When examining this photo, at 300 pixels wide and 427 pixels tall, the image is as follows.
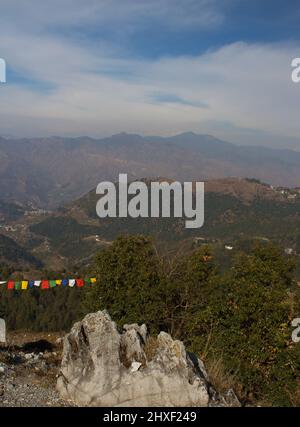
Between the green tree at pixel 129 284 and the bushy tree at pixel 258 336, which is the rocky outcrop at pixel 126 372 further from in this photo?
the green tree at pixel 129 284

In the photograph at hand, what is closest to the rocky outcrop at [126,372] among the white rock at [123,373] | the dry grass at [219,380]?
the white rock at [123,373]

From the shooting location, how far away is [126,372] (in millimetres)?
10320

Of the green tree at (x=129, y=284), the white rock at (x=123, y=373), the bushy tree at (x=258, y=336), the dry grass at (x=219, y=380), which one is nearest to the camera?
the white rock at (x=123, y=373)

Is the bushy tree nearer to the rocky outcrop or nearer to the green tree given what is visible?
the green tree

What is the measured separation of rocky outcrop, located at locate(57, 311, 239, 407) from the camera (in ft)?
32.5

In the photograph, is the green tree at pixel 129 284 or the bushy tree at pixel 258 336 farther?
the green tree at pixel 129 284

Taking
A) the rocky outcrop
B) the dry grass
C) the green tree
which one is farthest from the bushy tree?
the rocky outcrop

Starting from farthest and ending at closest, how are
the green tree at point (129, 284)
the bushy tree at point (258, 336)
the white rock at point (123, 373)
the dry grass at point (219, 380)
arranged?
the green tree at point (129, 284) → the bushy tree at point (258, 336) → the dry grass at point (219, 380) → the white rock at point (123, 373)

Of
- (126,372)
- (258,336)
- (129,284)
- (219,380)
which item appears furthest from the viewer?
(129,284)

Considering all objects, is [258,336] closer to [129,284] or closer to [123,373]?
[129,284]

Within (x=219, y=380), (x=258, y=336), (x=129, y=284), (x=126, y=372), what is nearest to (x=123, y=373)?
(x=126, y=372)

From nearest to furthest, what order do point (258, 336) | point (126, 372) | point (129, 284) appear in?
1. point (126, 372)
2. point (258, 336)
3. point (129, 284)

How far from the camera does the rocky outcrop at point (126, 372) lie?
9.90m
